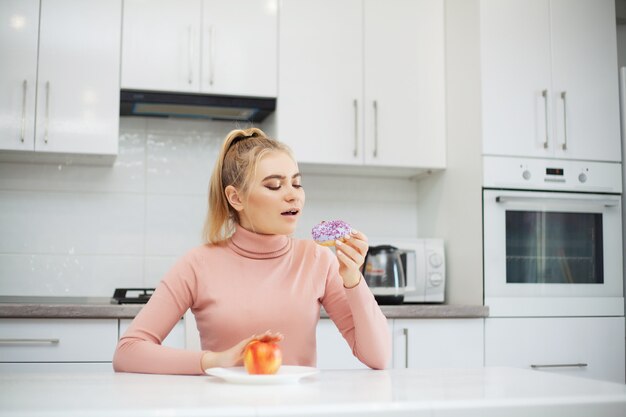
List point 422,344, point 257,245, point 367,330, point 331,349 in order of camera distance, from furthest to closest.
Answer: point 422,344 → point 331,349 → point 257,245 → point 367,330

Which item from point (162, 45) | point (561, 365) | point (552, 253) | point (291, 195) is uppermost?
point (162, 45)

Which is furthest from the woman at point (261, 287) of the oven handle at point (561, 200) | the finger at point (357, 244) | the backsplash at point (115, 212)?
the backsplash at point (115, 212)

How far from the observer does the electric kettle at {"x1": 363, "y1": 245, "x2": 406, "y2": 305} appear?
294cm

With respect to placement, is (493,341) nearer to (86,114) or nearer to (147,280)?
(147,280)

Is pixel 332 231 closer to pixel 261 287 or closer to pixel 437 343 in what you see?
pixel 261 287

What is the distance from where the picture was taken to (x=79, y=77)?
292 centimetres

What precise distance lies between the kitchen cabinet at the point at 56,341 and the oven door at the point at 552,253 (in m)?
1.45

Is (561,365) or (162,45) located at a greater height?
(162,45)

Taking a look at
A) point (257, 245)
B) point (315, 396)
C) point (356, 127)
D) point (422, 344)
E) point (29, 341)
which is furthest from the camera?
point (356, 127)

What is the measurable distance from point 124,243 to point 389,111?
127 cm

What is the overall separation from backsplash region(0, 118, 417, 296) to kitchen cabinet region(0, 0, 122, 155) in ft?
1.05

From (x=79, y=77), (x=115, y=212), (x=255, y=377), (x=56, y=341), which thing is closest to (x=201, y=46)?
(x=79, y=77)

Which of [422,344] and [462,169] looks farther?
[462,169]

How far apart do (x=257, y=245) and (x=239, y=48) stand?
60.6 inches
